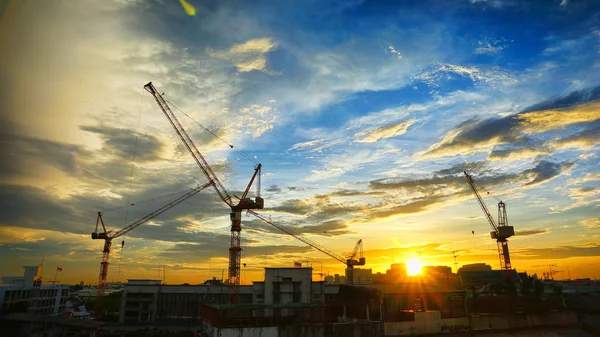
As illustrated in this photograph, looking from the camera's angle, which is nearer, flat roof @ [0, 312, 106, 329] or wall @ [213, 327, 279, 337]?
flat roof @ [0, 312, 106, 329]

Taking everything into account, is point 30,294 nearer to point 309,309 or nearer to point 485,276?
point 309,309

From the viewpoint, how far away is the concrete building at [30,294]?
80.0 metres

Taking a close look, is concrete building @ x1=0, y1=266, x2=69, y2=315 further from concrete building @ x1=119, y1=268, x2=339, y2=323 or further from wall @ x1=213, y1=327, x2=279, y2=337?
wall @ x1=213, y1=327, x2=279, y2=337

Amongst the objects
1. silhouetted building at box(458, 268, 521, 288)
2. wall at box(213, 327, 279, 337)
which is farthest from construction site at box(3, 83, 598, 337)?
silhouetted building at box(458, 268, 521, 288)

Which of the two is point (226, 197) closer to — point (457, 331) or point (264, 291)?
point (264, 291)

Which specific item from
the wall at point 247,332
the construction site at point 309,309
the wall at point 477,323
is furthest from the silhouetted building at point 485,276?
the wall at point 247,332

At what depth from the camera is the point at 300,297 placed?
98.4 meters

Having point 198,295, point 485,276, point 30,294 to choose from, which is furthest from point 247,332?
point 485,276

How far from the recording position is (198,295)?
99.4 metres

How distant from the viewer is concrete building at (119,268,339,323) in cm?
9775

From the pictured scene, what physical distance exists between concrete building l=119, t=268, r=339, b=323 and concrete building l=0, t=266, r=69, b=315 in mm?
23393

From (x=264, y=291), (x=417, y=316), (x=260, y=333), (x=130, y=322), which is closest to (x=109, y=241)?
(x=130, y=322)

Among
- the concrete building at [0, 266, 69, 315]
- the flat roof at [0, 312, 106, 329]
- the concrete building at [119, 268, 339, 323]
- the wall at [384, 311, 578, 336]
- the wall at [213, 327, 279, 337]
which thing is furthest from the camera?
the concrete building at [119, 268, 339, 323]

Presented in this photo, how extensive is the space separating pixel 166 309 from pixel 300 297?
40.2m
